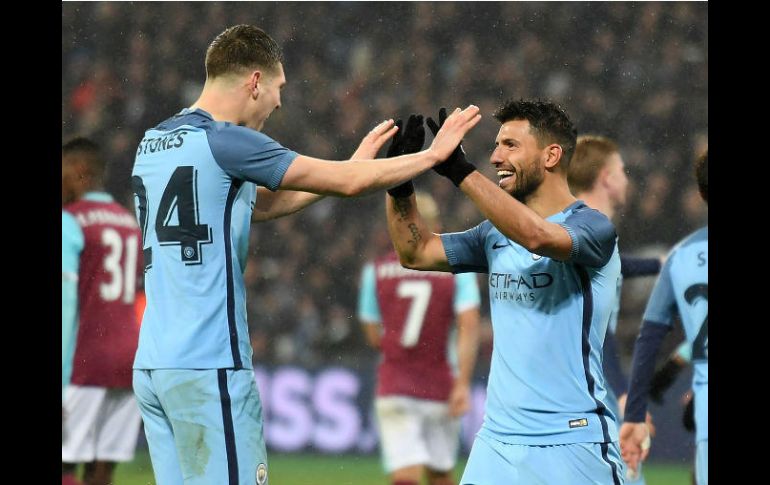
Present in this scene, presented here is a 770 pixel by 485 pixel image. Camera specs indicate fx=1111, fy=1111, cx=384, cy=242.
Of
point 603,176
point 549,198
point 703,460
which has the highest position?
point 603,176

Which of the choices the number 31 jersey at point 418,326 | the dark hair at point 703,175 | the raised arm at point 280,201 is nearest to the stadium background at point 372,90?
the number 31 jersey at point 418,326

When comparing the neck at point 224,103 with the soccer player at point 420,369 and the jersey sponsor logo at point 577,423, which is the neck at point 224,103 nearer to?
the jersey sponsor logo at point 577,423

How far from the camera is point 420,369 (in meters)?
6.98

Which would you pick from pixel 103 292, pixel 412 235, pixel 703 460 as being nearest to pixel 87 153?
pixel 103 292

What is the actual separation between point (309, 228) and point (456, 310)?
4.04m

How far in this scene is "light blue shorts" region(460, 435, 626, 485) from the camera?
134 inches

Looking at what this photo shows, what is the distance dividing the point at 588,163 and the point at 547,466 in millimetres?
2410

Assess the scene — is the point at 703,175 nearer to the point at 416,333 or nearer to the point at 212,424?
the point at 416,333

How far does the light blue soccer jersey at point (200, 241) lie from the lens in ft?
10.9

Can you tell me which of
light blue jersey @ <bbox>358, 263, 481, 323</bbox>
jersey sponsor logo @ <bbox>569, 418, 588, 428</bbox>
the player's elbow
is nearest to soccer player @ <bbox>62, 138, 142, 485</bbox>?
light blue jersey @ <bbox>358, 263, 481, 323</bbox>

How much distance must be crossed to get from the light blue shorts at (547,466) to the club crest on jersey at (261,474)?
0.62 m

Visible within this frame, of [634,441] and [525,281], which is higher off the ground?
[525,281]

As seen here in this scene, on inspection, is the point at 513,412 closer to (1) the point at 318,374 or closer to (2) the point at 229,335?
(2) the point at 229,335

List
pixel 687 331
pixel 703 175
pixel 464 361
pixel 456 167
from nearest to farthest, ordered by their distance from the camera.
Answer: pixel 456 167 < pixel 687 331 < pixel 703 175 < pixel 464 361
